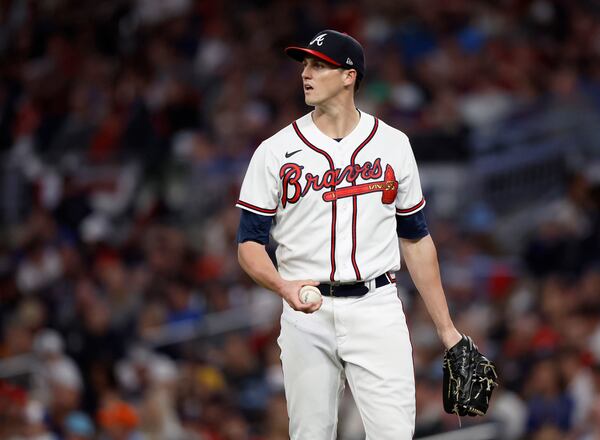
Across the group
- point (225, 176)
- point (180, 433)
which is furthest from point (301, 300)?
point (225, 176)

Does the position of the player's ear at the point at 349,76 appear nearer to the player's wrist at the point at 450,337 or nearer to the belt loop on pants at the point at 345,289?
the belt loop on pants at the point at 345,289

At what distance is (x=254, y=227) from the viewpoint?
4996mm

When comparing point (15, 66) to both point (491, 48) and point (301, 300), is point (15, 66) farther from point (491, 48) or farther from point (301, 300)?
point (301, 300)

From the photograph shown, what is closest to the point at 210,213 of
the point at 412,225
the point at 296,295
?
the point at 412,225

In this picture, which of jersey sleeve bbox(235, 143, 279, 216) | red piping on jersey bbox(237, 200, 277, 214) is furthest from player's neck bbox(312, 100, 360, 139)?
red piping on jersey bbox(237, 200, 277, 214)

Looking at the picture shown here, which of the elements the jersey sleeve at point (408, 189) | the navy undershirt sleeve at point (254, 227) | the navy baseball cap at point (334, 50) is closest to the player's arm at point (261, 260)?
the navy undershirt sleeve at point (254, 227)

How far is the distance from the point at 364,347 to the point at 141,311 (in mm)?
6282

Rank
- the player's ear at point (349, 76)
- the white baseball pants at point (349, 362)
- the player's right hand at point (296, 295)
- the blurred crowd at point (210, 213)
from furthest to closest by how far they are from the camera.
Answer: the blurred crowd at point (210, 213), the player's ear at point (349, 76), the white baseball pants at point (349, 362), the player's right hand at point (296, 295)

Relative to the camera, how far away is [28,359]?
10852 millimetres

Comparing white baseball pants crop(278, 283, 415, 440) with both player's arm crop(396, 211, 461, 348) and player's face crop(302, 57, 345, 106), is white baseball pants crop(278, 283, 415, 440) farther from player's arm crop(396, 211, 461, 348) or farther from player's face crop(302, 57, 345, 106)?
player's face crop(302, 57, 345, 106)

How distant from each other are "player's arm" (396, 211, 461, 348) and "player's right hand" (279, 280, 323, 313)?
0.61 metres

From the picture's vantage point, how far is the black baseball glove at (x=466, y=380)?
5.07 meters

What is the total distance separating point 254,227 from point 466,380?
1.06 m

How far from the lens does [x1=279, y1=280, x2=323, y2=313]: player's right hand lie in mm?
4551
